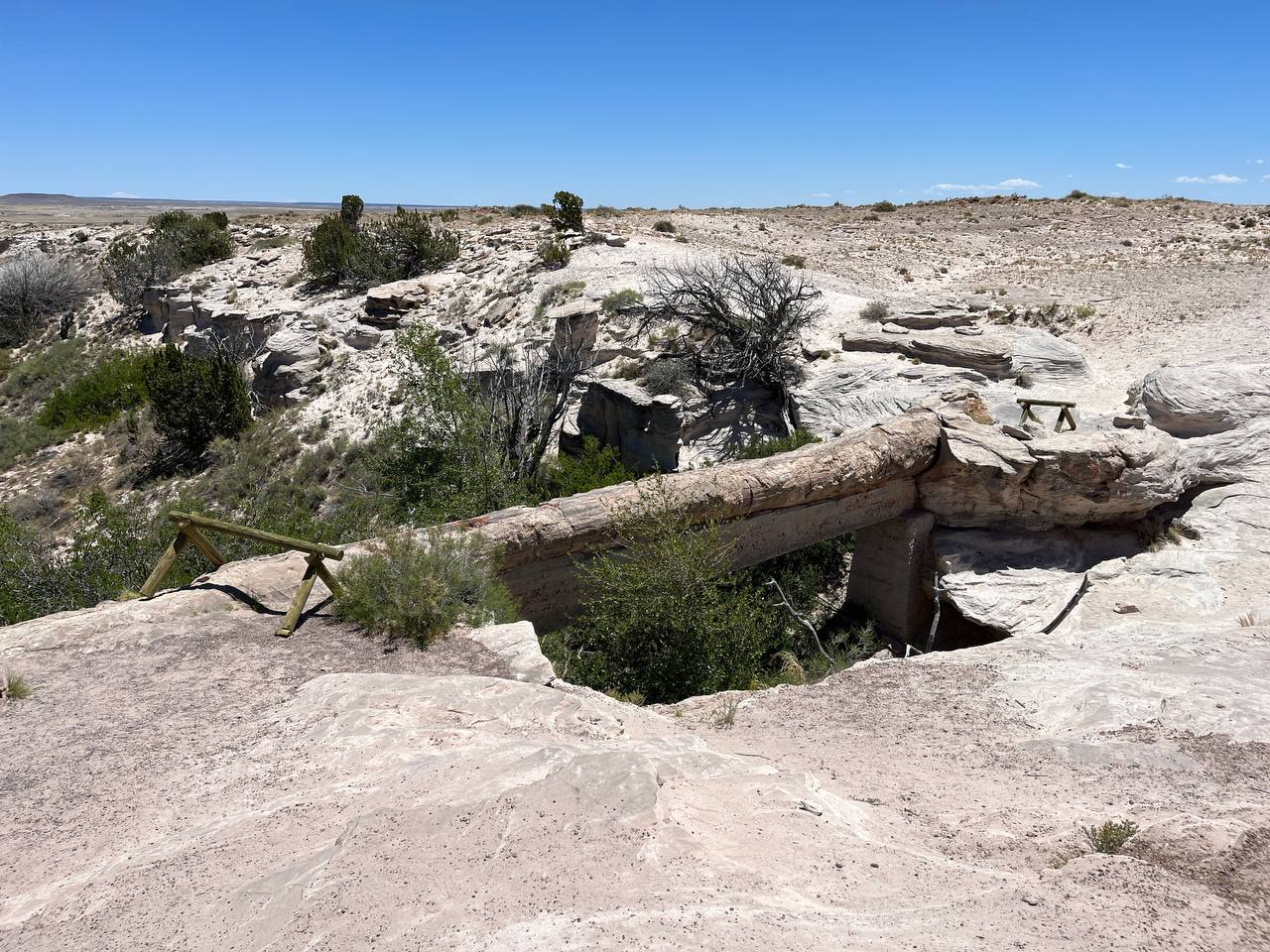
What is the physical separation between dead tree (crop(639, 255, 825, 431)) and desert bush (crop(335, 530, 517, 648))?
9.87 meters

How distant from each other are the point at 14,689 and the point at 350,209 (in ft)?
106

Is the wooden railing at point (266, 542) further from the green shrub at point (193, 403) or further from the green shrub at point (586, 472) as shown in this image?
the green shrub at point (193, 403)

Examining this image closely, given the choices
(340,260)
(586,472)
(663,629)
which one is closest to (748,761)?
(663,629)

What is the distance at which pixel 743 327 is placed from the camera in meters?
17.7

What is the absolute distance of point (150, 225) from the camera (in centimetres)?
4156

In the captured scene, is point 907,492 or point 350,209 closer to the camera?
point 907,492

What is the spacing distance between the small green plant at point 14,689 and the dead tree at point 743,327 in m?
13.3

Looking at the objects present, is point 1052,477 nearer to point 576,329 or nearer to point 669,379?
point 669,379

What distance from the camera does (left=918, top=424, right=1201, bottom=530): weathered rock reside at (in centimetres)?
1146

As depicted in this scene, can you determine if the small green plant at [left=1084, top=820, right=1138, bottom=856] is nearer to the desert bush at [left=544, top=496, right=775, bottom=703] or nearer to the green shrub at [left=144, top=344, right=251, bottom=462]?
the desert bush at [left=544, top=496, right=775, bottom=703]

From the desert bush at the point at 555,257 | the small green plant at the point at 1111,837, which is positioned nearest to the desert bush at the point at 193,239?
the desert bush at the point at 555,257

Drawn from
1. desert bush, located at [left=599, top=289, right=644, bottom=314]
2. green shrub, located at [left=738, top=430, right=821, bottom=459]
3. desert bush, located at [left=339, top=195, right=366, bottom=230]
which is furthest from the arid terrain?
desert bush, located at [left=339, top=195, right=366, bottom=230]

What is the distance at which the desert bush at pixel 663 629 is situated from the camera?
8883 mm

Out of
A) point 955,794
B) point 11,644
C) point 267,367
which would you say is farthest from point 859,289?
point 11,644
